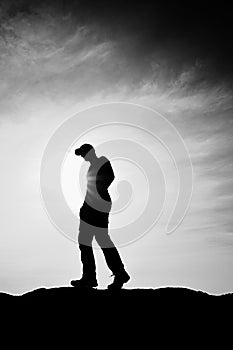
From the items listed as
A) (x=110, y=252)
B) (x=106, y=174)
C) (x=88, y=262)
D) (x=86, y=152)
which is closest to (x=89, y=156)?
(x=86, y=152)

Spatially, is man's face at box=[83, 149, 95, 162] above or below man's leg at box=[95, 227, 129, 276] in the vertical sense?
above

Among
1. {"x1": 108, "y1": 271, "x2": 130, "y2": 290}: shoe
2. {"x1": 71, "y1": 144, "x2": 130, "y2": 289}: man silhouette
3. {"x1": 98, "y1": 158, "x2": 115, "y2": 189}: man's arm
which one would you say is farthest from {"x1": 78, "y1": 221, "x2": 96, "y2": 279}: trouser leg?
{"x1": 98, "y1": 158, "x2": 115, "y2": 189}: man's arm

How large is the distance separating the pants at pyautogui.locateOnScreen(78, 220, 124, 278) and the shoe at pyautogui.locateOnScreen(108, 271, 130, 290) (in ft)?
0.32

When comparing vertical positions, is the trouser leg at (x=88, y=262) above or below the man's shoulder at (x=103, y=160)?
below

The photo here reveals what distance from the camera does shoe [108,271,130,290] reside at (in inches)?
321

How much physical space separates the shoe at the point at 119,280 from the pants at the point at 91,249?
10cm

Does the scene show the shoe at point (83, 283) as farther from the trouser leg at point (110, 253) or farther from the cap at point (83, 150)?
the cap at point (83, 150)

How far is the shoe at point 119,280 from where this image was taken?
26.8 ft

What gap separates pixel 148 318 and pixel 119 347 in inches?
39.4

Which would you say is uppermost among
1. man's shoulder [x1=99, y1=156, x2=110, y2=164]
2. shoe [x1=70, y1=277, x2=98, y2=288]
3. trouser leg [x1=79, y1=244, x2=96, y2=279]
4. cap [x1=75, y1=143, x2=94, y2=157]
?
cap [x1=75, y1=143, x2=94, y2=157]

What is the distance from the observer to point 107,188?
8656 millimetres

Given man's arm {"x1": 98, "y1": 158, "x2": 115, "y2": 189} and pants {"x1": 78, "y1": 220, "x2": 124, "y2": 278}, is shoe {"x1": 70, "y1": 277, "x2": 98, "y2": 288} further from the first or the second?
man's arm {"x1": 98, "y1": 158, "x2": 115, "y2": 189}

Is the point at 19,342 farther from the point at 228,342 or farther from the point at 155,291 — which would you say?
the point at 228,342

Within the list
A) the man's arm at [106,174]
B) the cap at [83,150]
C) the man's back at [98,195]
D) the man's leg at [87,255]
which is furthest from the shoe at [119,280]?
the cap at [83,150]
